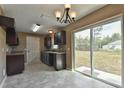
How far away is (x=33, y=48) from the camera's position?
792cm

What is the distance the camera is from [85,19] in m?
3.97

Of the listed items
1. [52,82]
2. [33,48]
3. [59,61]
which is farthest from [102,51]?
[33,48]

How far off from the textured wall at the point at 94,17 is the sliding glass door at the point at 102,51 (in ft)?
0.65

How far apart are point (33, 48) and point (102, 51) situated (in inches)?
224

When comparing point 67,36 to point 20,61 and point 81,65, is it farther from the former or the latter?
point 20,61

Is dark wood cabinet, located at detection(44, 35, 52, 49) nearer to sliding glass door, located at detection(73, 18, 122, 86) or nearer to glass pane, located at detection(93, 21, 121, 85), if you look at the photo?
sliding glass door, located at detection(73, 18, 122, 86)

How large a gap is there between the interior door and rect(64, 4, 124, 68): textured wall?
11.1 feet

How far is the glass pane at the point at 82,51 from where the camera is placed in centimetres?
405

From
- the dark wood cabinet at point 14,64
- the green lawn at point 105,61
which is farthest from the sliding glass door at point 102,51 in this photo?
the dark wood cabinet at point 14,64

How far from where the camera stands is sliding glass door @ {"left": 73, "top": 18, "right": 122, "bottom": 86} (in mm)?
2918

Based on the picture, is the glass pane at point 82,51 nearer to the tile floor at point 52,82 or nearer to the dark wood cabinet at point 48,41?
the tile floor at point 52,82

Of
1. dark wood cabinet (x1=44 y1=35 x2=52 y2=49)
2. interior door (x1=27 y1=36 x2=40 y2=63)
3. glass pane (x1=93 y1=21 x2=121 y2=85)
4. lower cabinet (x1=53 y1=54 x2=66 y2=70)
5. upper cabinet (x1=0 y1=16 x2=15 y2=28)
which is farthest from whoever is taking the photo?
interior door (x1=27 y1=36 x2=40 y2=63)

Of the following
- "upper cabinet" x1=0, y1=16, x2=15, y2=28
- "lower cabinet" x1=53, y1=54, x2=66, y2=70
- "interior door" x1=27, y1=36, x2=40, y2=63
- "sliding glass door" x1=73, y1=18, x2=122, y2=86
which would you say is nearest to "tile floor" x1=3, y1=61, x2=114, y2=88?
"sliding glass door" x1=73, y1=18, x2=122, y2=86
